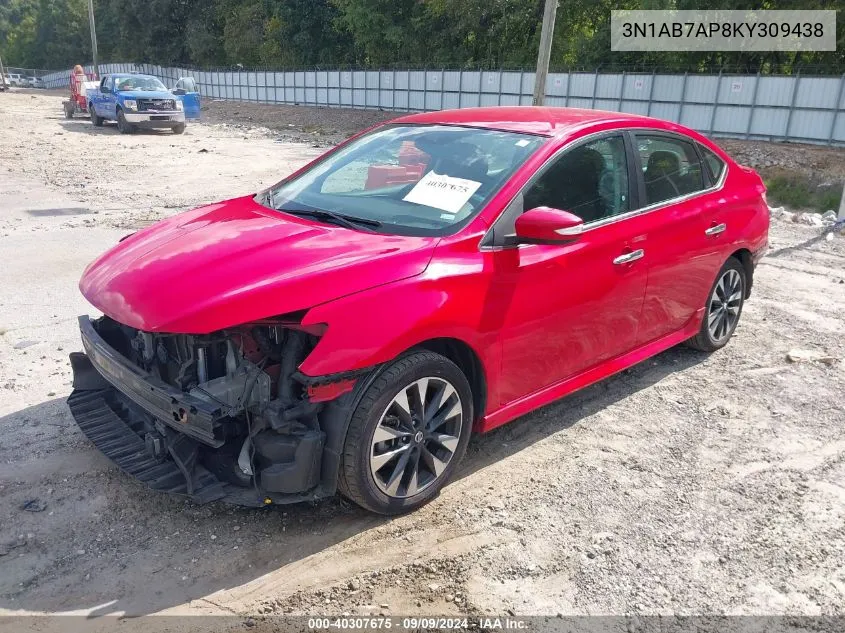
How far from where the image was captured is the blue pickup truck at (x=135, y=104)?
22531 millimetres

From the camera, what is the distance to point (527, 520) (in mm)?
3453

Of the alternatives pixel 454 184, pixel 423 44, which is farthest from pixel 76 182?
pixel 423 44

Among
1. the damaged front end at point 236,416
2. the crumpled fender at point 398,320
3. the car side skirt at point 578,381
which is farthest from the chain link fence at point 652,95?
the damaged front end at point 236,416

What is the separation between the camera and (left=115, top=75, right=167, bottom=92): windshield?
76.1 feet

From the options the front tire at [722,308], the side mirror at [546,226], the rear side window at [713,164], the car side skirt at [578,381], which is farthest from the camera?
the front tire at [722,308]

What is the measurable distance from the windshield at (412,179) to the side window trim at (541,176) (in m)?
0.11

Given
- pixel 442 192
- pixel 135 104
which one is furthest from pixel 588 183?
pixel 135 104

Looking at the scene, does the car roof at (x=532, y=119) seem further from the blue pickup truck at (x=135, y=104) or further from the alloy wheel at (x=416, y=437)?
the blue pickup truck at (x=135, y=104)

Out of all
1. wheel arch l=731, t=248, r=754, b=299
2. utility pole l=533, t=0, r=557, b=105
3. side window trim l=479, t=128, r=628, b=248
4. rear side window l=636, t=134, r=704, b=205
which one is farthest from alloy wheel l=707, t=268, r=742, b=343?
utility pole l=533, t=0, r=557, b=105

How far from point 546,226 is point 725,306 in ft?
8.69

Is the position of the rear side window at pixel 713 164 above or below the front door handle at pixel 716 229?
above

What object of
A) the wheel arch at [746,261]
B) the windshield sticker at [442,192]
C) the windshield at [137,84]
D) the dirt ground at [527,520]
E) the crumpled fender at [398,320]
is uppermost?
the windshield at [137,84]

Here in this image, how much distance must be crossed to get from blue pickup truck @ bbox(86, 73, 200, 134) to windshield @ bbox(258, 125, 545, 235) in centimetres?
2046

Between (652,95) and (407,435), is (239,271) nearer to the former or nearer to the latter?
(407,435)
